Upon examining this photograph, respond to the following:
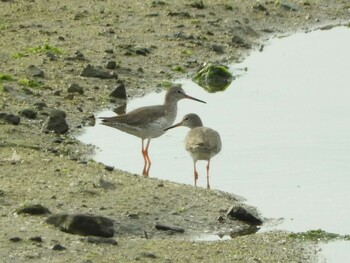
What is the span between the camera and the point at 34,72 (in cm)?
1811

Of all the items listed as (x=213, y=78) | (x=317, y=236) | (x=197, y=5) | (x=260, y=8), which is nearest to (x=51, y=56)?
(x=213, y=78)

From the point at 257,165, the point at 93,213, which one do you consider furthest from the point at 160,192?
the point at 257,165

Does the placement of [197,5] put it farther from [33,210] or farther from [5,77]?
[33,210]

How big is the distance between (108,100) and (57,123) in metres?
2.27

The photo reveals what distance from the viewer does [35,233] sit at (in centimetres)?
1070

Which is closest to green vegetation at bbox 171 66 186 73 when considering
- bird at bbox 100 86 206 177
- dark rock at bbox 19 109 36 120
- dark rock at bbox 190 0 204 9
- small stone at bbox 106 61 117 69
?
small stone at bbox 106 61 117 69

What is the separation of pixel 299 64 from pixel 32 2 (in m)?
5.66

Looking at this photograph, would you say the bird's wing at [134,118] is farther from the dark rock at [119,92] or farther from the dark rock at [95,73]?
the dark rock at [95,73]

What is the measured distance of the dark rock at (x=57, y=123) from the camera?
50.5 ft

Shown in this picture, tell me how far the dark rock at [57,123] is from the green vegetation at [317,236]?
15.2ft

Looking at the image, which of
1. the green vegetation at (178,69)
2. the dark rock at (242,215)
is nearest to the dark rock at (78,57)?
the green vegetation at (178,69)

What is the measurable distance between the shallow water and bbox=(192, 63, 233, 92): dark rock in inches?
6.5

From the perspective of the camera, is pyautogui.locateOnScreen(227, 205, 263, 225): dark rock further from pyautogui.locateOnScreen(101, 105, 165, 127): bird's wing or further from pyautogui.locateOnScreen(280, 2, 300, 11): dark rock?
pyautogui.locateOnScreen(280, 2, 300, 11): dark rock

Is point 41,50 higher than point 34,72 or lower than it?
higher
